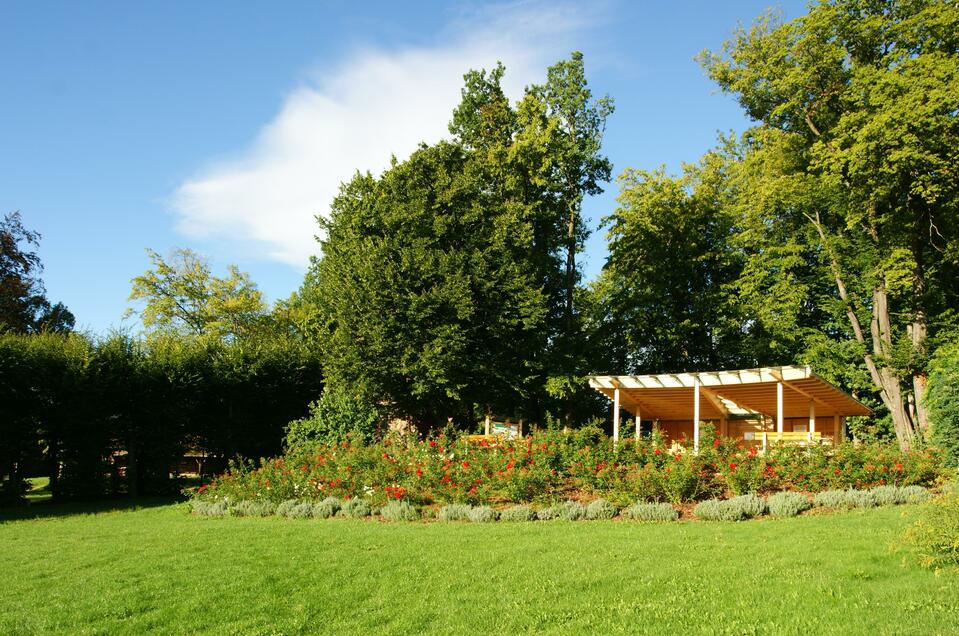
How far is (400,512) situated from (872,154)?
49.7 ft

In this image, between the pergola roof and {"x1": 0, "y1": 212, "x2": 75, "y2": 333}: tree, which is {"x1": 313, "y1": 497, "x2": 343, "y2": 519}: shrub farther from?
{"x1": 0, "y1": 212, "x2": 75, "y2": 333}: tree

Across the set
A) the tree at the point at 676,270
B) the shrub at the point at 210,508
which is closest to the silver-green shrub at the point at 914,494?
the shrub at the point at 210,508

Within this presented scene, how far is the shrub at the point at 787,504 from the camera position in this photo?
34.3 ft

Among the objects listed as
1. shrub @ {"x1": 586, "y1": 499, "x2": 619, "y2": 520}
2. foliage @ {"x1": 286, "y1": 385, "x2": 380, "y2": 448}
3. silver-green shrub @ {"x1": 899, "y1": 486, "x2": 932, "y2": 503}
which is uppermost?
foliage @ {"x1": 286, "y1": 385, "x2": 380, "y2": 448}

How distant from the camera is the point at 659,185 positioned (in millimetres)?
28453

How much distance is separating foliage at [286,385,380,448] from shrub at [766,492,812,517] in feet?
38.1

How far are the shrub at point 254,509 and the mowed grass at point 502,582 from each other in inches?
142

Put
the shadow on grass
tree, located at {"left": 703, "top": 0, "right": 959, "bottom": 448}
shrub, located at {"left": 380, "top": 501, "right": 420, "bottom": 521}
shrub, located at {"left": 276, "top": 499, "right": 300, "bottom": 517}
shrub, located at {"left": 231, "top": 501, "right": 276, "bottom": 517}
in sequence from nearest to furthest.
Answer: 1. shrub, located at {"left": 380, "top": 501, "right": 420, "bottom": 521}
2. shrub, located at {"left": 276, "top": 499, "right": 300, "bottom": 517}
3. shrub, located at {"left": 231, "top": 501, "right": 276, "bottom": 517}
4. the shadow on grass
5. tree, located at {"left": 703, "top": 0, "right": 959, "bottom": 448}

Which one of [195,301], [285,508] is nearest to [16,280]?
[195,301]

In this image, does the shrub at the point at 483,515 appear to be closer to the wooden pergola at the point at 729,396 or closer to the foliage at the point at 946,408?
the wooden pergola at the point at 729,396

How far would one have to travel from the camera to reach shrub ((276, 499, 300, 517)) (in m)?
13.3

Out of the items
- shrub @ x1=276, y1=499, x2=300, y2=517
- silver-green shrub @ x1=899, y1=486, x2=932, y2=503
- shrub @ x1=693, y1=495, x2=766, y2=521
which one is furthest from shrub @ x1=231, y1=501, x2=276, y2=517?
silver-green shrub @ x1=899, y1=486, x2=932, y2=503

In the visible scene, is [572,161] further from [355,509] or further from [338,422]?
[355,509]

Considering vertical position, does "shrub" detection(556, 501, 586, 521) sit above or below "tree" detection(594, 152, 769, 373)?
below
